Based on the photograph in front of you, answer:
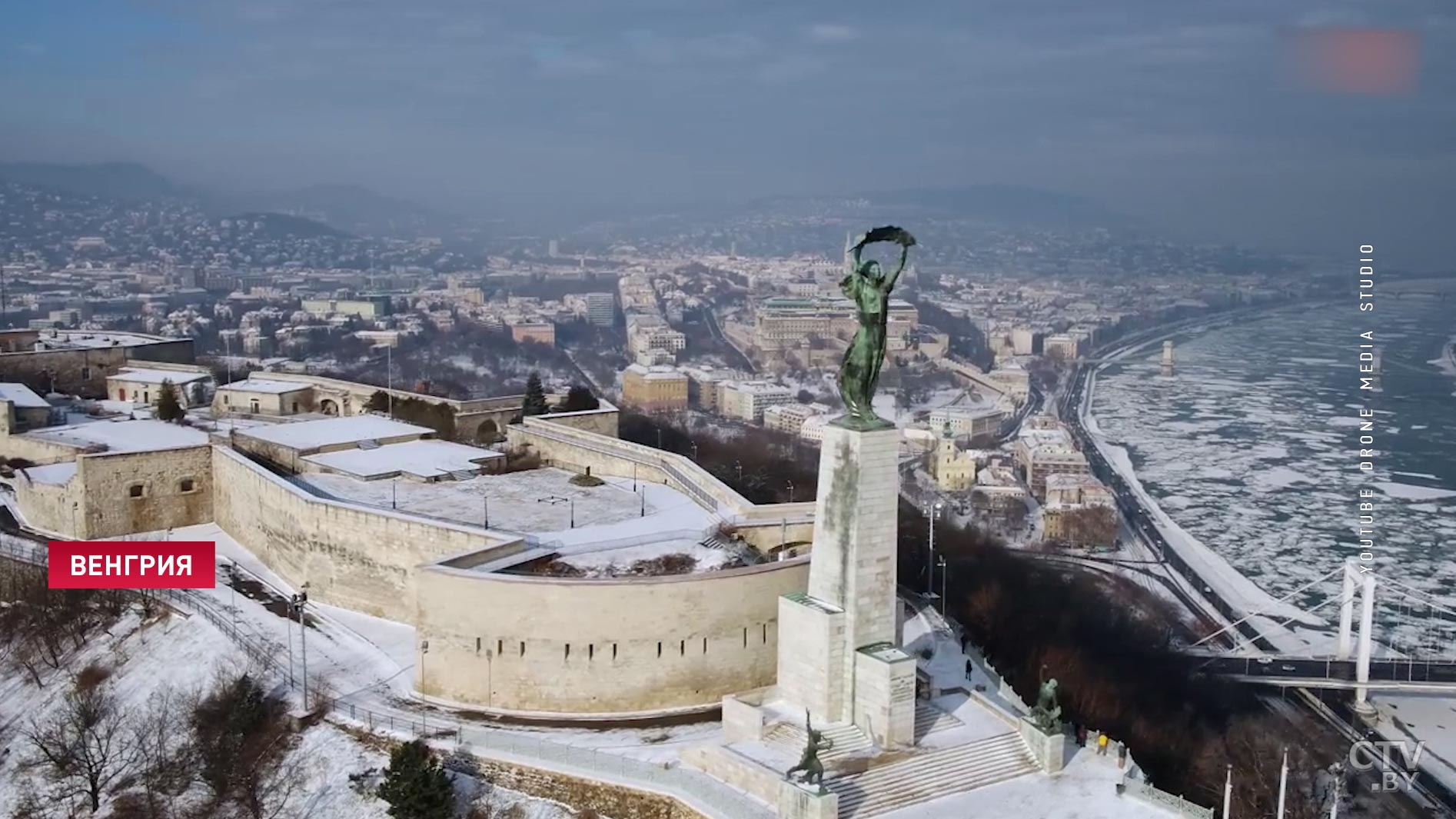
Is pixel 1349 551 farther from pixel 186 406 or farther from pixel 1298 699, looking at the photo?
pixel 186 406

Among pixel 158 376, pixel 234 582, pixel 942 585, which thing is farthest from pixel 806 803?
pixel 158 376

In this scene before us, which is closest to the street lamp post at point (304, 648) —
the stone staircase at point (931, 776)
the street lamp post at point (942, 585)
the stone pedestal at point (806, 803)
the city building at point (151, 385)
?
the stone pedestal at point (806, 803)

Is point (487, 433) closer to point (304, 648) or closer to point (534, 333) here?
point (304, 648)

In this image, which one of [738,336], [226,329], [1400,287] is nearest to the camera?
[1400,287]

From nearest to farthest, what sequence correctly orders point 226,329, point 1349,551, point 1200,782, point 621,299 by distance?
point 1200,782 < point 1349,551 < point 226,329 < point 621,299

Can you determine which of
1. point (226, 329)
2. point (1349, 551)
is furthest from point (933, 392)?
point (226, 329)

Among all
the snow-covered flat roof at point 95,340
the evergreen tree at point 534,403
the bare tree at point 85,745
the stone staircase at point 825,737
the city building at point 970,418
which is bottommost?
the city building at point 970,418
